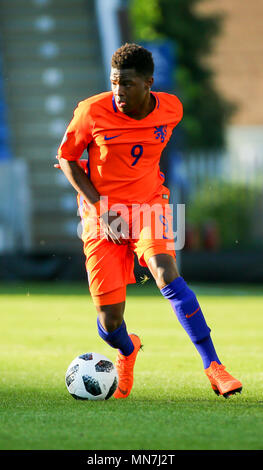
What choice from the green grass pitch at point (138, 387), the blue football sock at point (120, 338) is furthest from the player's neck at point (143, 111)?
the green grass pitch at point (138, 387)

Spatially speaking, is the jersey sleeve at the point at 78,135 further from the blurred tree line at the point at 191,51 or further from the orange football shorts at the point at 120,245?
the blurred tree line at the point at 191,51

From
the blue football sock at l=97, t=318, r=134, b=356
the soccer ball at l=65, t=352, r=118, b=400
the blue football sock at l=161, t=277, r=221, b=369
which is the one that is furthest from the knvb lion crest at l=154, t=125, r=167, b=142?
the soccer ball at l=65, t=352, r=118, b=400

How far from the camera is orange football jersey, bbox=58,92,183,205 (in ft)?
19.4

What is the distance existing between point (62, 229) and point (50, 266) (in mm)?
3789

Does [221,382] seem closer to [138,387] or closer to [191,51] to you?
[138,387]

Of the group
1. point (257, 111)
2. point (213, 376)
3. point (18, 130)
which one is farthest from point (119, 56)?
point (257, 111)

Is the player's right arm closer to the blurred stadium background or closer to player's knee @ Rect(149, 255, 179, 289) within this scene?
player's knee @ Rect(149, 255, 179, 289)

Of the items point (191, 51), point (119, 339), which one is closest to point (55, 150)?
point (119, 339)

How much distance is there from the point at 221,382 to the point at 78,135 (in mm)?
1640

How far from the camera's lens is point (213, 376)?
5.64 meters

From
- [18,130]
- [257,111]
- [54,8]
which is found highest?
[54,8]

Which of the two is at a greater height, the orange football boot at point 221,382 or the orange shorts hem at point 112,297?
the orange shorts hem at point 112,297

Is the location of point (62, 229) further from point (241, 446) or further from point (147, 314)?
point (241, 446)

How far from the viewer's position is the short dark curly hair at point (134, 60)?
5.72m
